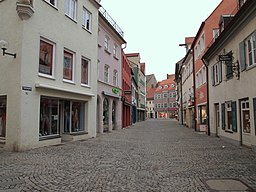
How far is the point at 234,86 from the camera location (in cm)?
1361

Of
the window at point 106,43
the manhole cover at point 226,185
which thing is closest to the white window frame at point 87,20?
the window at point 106,43

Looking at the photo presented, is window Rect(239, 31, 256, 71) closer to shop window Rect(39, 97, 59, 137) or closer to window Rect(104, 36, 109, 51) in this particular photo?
shop window Rect(39, 97, 59, 137)

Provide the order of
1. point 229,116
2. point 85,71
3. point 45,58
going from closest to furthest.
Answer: point 45,58, point 229,116, point 85,71

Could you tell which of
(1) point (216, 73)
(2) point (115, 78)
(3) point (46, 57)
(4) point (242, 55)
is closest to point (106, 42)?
(2) point (115, 78)

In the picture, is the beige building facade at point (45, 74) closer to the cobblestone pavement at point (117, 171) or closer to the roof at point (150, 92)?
Result: the cobblestone pavement at point (117, 171)

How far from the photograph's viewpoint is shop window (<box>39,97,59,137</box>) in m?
12.5

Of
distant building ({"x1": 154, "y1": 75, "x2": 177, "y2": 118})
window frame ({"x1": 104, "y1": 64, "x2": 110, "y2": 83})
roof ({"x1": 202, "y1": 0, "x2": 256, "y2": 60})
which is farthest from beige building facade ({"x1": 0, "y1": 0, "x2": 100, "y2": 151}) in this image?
distant building ({"x1": 154, "y1": 75, "x2": 177, "y2": 118})

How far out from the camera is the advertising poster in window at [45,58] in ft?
40.6

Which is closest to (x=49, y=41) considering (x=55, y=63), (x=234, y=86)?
(x=55, y=63)

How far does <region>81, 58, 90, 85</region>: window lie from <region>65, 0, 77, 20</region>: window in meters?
2.81

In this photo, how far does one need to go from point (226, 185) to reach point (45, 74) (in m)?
9.66

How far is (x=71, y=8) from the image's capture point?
1520 cm

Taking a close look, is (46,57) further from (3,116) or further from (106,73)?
(106,73)

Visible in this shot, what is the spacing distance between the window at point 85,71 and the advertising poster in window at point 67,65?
1.47 m
